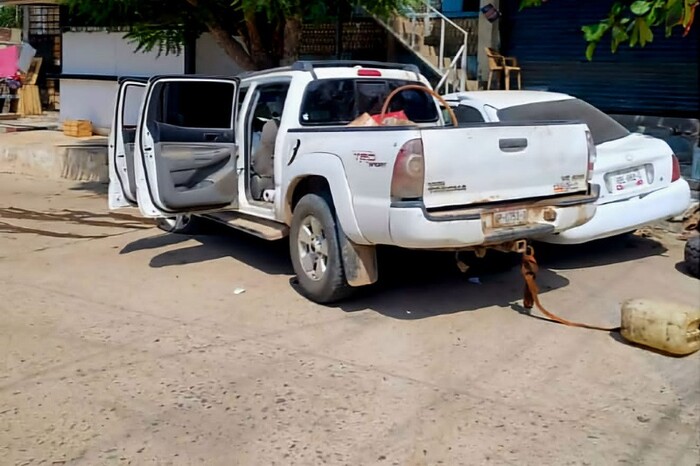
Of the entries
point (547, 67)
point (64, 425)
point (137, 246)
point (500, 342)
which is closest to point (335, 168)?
point (500, 342)

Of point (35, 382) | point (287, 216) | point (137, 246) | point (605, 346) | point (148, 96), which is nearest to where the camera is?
point (35, 382)

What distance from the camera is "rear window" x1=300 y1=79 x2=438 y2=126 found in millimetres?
7305

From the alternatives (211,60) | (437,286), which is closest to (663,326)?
(437,286)

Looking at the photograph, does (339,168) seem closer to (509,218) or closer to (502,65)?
(509,218)

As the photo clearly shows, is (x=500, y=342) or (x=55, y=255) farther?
(x=55, y=255)

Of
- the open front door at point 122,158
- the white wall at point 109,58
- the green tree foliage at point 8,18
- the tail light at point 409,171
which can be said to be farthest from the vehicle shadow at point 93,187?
the green tree foliage at point 8,18

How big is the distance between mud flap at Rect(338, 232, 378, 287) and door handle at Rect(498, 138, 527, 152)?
125 centimetres

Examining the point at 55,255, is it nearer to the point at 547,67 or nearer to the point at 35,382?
the point at 35,382

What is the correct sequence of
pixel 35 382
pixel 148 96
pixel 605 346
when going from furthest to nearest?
pixel 148 96, pixel 605 346, pixel 35 382

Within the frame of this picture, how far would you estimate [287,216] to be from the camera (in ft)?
23.3

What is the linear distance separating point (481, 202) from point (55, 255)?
15.5 ft

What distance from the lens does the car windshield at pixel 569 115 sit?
818 centimetres

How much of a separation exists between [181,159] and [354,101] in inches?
66.8

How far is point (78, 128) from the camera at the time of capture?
18.1 m
